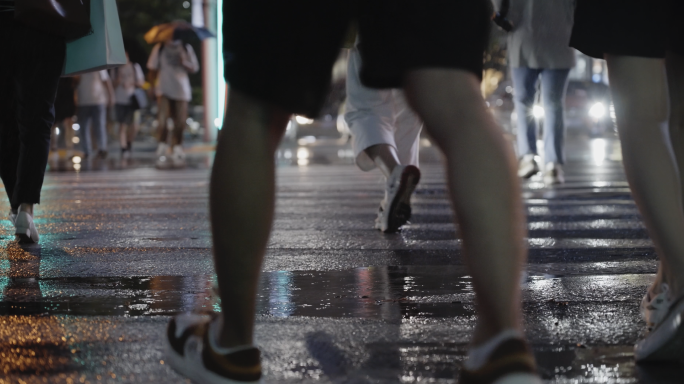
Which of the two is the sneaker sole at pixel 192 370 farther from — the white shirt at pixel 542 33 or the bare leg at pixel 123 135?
the bare leg at pixel 123 135

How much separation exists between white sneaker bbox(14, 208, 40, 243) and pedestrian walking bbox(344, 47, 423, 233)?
185 centimetres

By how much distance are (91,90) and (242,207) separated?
13617 millimetres

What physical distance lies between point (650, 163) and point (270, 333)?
3.87 feet

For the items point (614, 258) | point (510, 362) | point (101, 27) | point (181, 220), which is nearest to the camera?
point (510, 362)

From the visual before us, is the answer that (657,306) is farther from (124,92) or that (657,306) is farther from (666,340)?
(124,92)

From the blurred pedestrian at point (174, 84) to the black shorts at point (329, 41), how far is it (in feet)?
36.9

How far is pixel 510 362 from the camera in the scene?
1783 millimetres

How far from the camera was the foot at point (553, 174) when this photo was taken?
8.74 metres

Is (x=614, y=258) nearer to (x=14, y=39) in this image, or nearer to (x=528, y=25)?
(x=14, y=39)

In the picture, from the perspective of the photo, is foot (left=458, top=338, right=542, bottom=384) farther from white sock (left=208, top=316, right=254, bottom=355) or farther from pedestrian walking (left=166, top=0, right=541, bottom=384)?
white sock (left=208, top=316, right=254, bottom=355)

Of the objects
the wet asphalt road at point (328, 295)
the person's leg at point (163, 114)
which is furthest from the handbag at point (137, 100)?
the wet asphalt road at point (328, 295)

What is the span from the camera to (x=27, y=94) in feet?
14.9

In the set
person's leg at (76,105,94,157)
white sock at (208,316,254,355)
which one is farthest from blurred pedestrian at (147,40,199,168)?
white sock at (208,316,254,355)

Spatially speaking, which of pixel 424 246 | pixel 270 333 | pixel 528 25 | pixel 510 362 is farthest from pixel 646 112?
pixel 528 25
